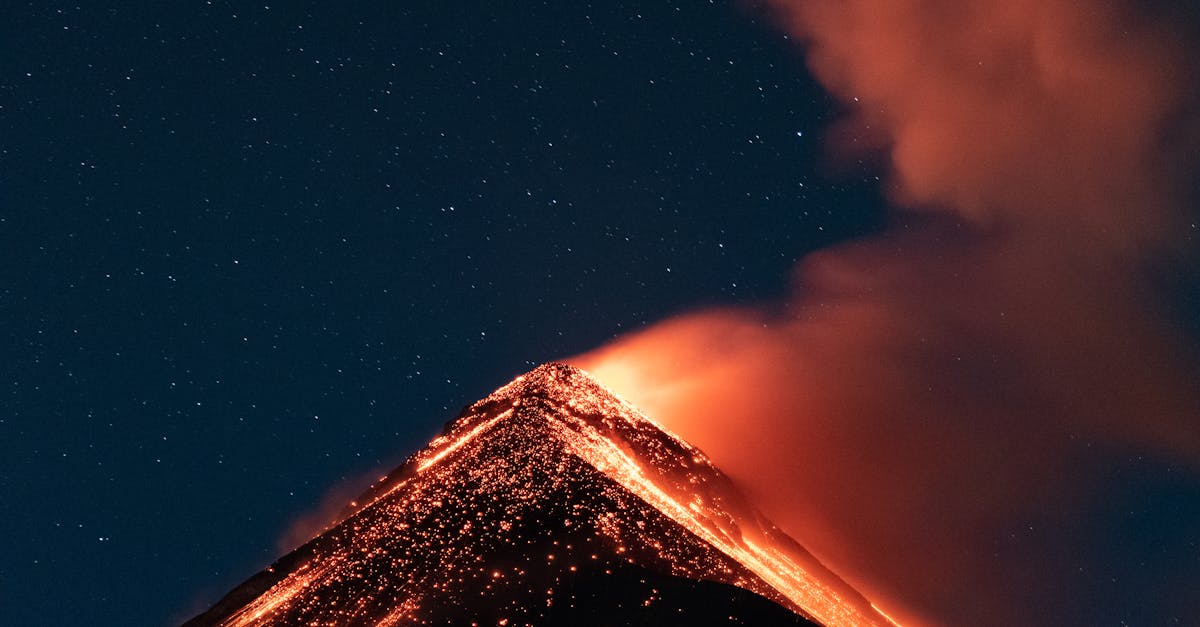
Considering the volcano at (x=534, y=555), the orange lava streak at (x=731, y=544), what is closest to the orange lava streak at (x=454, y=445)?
the volcano at (x=534, y=555)

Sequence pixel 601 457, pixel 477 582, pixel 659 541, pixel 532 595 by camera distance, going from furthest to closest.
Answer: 1. pixel 601 457
2. pixel 659 541
3. pixel 477 582
4. pixel 532 595

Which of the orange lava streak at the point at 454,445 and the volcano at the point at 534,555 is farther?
the orange lava streak at the point at 454,445

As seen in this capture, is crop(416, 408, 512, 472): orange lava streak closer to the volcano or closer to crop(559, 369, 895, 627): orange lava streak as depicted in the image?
the volcano

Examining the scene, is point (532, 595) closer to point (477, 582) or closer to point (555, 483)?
point (477, 582)

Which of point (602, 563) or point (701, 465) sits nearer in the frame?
point (602, 563)

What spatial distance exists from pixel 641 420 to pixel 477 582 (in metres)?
32.6

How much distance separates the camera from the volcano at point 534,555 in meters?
26.9

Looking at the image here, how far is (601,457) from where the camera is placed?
43.4 metres

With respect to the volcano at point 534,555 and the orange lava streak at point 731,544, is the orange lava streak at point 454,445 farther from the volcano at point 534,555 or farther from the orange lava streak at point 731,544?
the orange lava streak at point 731,544

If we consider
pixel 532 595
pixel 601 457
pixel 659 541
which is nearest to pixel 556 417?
pixel 601 457

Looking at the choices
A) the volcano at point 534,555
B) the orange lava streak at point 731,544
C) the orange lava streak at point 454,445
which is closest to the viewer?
the volcano at point 534,555

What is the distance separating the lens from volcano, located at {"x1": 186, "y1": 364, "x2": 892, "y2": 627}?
88.2 ft

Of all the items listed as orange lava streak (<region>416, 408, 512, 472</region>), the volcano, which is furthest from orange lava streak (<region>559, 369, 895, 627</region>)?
orange lava streak (<region>416, 408, 512, 472</region>)

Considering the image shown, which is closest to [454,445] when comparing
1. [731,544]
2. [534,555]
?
[731,544]
